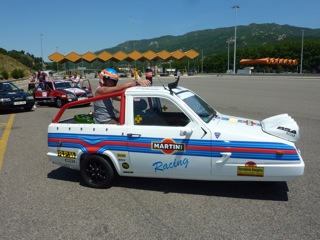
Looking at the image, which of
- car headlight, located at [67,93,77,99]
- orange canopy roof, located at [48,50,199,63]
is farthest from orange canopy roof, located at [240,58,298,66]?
car headlight, located at [67,93,77,99]

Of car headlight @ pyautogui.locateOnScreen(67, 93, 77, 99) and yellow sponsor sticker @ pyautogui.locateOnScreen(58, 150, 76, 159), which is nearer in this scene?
yellow sponsor sticker @ pyautogui.locateOnScreen(58, 150, 76, 159)

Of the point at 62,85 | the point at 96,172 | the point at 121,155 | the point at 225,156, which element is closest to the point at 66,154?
the point at 96,172

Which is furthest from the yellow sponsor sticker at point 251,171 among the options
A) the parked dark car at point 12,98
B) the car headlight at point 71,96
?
the car headlight at point 71,96

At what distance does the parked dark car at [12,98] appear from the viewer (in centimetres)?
1419

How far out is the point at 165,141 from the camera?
4453 millimetres

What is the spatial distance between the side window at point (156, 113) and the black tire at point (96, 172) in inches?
33.5

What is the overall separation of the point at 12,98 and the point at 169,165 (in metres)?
12.2

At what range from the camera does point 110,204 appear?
4383mm

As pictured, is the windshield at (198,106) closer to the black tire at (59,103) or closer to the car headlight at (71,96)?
the car headlight at (71,96)

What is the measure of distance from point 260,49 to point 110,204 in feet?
372

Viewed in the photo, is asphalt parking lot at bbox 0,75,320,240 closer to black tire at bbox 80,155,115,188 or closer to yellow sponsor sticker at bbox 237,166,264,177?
black tire at bbox 80,155,115,188

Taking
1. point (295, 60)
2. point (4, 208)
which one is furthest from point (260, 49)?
point (4, 208)

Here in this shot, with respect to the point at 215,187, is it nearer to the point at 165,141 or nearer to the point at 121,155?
the point at 165,141

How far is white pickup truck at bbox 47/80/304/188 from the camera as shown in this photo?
4.18 m
